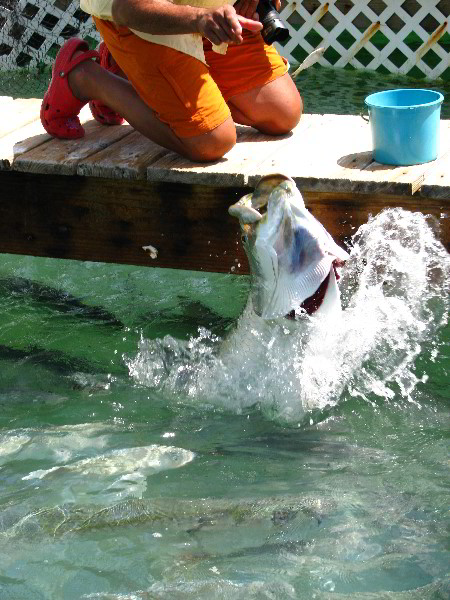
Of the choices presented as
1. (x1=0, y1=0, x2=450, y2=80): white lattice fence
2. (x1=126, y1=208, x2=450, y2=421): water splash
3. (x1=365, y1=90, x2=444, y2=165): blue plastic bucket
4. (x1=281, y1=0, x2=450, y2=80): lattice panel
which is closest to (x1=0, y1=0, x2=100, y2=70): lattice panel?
(x1=0, y1=0, x2=450, y2=80): white lattice fence

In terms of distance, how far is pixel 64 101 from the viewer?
4.29 m

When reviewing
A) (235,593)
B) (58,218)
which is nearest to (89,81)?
(58,218)

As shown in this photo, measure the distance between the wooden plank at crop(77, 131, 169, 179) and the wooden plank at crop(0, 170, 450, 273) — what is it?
0.26 ft

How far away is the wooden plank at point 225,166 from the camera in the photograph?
3.85 metres

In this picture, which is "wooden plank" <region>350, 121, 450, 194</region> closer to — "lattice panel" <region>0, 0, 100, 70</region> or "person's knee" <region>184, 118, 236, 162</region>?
"person's knee" <region>184, 118, 236, 162</region>

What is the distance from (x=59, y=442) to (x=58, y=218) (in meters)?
1.09

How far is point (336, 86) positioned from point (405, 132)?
15.0 feet

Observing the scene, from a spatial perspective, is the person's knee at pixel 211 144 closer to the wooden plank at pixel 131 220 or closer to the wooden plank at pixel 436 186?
the wooden plank at pixel 131 220

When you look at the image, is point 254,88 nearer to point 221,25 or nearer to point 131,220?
point 131,220

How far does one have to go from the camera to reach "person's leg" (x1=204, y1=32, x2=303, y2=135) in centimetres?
428

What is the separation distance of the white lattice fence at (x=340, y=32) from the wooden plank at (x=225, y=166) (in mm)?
4108

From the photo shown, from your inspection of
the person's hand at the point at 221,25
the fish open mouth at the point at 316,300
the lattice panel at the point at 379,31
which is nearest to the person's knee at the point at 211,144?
the person's hand at the point at 221,25

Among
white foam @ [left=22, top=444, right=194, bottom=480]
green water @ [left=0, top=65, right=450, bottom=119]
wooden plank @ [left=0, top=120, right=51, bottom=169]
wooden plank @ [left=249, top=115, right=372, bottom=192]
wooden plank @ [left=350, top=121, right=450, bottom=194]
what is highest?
wooden plank @ [left=0, top=120, right=51, bottom=169]

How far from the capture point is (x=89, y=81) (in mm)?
4230
